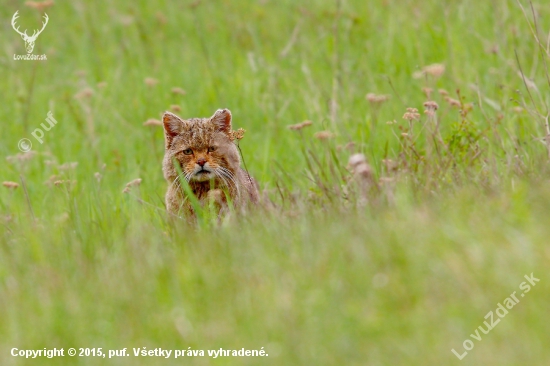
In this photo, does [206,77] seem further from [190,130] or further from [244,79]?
[190,130]

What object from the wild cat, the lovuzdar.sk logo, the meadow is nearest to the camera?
the meadow

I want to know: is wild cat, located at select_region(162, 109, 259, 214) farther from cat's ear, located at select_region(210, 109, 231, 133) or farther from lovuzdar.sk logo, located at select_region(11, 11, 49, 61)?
lovuzdar.sk logo, located at select_region(11, 11, 49, 61)

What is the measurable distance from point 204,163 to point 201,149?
0.67 feet

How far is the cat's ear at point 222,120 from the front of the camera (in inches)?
255

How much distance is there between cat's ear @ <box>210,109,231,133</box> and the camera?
21.2 ft

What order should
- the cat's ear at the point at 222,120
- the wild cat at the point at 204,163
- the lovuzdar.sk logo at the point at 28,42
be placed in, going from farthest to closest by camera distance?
the lovuzdar.sk logo at the point at 28,42, the cat's ear at the point at 222,120, the wild cat at the point at 204,163

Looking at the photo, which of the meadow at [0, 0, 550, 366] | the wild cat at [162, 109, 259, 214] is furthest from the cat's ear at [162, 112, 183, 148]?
the meadow at [0, 0, 550, 366]

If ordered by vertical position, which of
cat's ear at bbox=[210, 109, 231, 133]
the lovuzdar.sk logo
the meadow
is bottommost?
the meadow

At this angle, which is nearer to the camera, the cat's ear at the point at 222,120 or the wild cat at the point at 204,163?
the wild cat at the point at 204,163

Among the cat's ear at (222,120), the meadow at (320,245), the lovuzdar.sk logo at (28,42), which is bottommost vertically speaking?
the meadow at (320,245)

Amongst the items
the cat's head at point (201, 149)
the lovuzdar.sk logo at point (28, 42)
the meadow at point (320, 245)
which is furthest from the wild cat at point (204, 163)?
the lovuzdar.sk logo at point (28, 42)

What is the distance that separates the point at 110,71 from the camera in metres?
11.2

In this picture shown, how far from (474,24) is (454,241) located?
684 centimetres

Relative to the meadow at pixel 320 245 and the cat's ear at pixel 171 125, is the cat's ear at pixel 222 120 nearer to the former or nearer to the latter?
the cat's ear at pixel 171 125
